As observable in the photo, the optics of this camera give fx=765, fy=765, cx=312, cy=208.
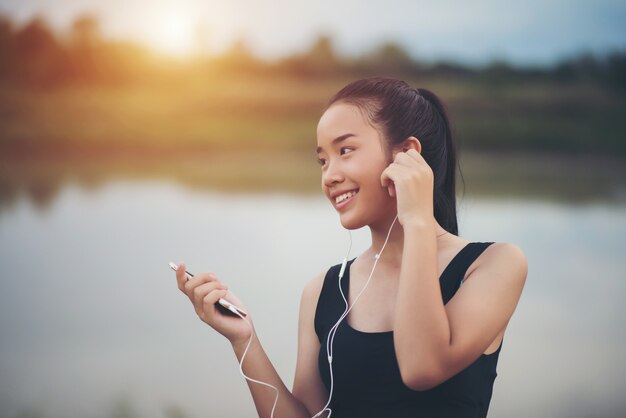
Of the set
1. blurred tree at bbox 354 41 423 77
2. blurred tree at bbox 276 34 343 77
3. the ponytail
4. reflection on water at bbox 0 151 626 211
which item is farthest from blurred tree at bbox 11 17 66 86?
the ponytail

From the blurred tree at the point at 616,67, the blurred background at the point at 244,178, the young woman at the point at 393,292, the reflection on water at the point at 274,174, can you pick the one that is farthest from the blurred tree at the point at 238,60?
the young woman at the point at 393,292

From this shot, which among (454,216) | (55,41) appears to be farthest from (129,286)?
(454,216)

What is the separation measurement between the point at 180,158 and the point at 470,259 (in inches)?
59.6

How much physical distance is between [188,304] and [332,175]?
1308mm

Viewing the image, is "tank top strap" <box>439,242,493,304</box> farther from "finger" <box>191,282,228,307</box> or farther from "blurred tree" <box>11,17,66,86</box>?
"blurred tree" <box>11,17,66,86</box>

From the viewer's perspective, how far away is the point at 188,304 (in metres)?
2.46

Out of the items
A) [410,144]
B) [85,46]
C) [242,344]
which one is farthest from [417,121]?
[85,46]

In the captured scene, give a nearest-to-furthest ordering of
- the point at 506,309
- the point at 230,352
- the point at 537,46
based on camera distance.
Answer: the point at 506,309, the point at 230,352, the point at 537,46

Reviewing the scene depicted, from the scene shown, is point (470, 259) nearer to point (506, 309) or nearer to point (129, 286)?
point (506, 309)

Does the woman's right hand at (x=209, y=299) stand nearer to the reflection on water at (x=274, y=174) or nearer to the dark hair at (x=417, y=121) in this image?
the dark hair at (x=417, y=121)

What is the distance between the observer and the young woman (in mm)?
1110

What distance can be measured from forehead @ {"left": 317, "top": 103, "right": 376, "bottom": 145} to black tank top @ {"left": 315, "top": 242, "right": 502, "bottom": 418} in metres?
0.27

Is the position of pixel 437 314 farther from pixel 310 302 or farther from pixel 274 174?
pixel 274 174

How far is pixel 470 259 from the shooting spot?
48.4 inches
